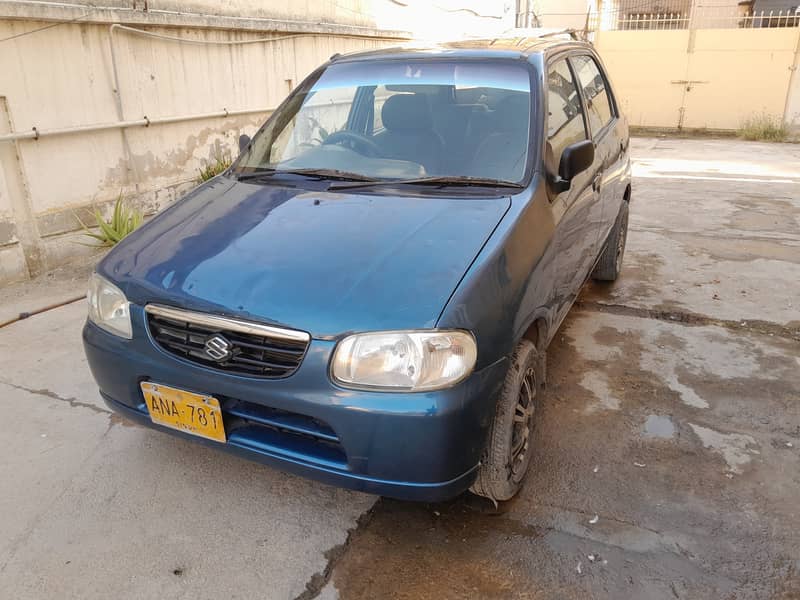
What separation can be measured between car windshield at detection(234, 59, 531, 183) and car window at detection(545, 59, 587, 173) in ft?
0.49

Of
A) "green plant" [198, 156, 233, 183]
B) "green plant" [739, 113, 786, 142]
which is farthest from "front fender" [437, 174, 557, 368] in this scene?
"green plant" [739, 113, 786, 142]

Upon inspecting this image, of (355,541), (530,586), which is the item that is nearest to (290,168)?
(355,541)

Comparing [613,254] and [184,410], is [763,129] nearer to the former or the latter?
[613,254]

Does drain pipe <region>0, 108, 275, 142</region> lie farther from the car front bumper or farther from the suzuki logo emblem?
the suzuki logo emblem

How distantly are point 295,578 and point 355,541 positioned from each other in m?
0.26

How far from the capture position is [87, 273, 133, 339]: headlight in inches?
92.1

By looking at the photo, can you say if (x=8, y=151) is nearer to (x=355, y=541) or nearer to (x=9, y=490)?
(x=9, y=490)

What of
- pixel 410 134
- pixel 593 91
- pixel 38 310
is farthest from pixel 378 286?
pixel 38 310

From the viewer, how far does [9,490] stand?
263cm

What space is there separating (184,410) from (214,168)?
506 cm

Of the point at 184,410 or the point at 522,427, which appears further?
the point at 522,427

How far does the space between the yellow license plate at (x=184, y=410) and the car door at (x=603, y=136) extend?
2392 mm

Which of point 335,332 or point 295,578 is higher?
point 335,332

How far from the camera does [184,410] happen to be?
2246mm
